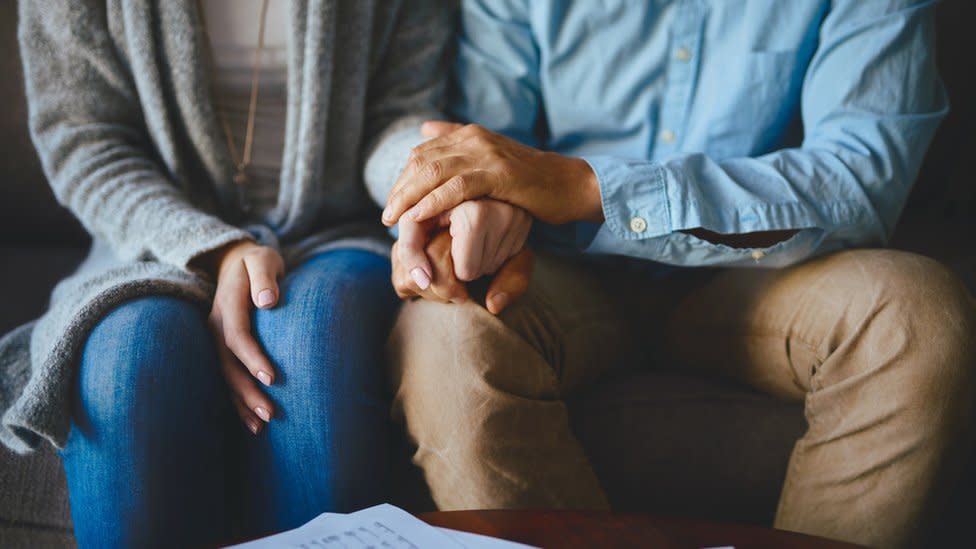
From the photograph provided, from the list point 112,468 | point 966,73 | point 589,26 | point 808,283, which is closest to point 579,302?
point 808,283

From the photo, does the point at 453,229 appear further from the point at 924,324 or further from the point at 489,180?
the point at 924,324

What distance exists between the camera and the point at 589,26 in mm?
926

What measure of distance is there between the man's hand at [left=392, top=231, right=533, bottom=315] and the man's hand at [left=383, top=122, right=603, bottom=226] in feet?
0.11

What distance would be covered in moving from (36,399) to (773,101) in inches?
33.4

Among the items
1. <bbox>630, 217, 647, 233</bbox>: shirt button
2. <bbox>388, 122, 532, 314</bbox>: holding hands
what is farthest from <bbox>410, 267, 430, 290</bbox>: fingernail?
<bbox>630, 217, 647, 233</bbox>: shirt button

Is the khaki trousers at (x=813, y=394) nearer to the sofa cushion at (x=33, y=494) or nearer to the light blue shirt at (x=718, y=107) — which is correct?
the light blue shirt at (x=718, y=107)

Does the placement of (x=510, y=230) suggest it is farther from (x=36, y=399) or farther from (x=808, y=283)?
(x=36, y=399)

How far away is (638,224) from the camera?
0.77 m

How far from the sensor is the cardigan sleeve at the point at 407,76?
96cm

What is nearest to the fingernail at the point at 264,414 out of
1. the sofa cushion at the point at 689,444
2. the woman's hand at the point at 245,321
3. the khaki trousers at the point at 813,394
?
the woman's hand at the point at 245,321

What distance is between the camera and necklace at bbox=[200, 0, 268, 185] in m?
0.93

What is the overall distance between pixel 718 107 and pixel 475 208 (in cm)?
38

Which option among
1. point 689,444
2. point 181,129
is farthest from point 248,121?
point 689,444

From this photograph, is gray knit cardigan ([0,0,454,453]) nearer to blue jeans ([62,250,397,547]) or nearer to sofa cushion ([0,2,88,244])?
blue jeans ([62,250,397,547])
